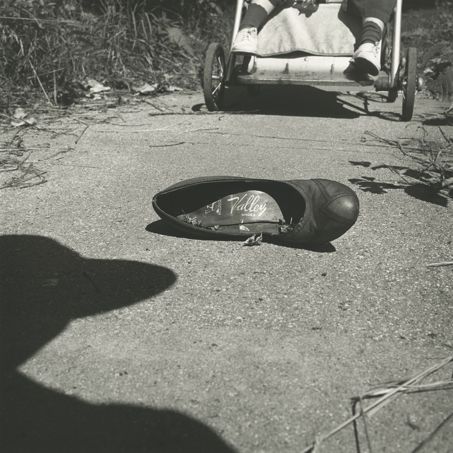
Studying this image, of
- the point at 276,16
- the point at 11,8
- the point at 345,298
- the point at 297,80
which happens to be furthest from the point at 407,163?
the point at 11,8

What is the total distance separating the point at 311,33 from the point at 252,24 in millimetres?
413

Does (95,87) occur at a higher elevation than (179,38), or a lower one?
lower

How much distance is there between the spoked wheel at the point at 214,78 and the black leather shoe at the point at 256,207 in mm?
1853

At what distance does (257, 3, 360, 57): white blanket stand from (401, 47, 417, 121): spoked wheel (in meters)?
0.39

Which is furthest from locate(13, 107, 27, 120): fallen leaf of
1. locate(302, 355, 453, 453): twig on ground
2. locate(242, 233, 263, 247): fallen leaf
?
locate(302, 355, 453, 453): twig on ground

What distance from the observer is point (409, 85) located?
12.2 feet

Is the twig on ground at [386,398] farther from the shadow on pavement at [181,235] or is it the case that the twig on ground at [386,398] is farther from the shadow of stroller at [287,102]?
the shadow of stroller at [287,102]

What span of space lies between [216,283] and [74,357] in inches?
20.5

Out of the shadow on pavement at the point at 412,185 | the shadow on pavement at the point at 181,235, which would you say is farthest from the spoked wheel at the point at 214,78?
the shadow on pavement at the point at 181,235

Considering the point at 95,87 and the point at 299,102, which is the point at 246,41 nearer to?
the point at 299,102

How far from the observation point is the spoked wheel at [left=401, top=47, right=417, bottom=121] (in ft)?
12.2

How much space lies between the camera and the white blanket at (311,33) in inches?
157

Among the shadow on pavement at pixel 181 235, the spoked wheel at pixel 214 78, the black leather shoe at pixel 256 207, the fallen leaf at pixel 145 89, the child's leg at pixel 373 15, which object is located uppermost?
the child's leg at pixel 373 15

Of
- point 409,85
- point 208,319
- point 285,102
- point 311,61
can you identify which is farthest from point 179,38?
point 208,319
